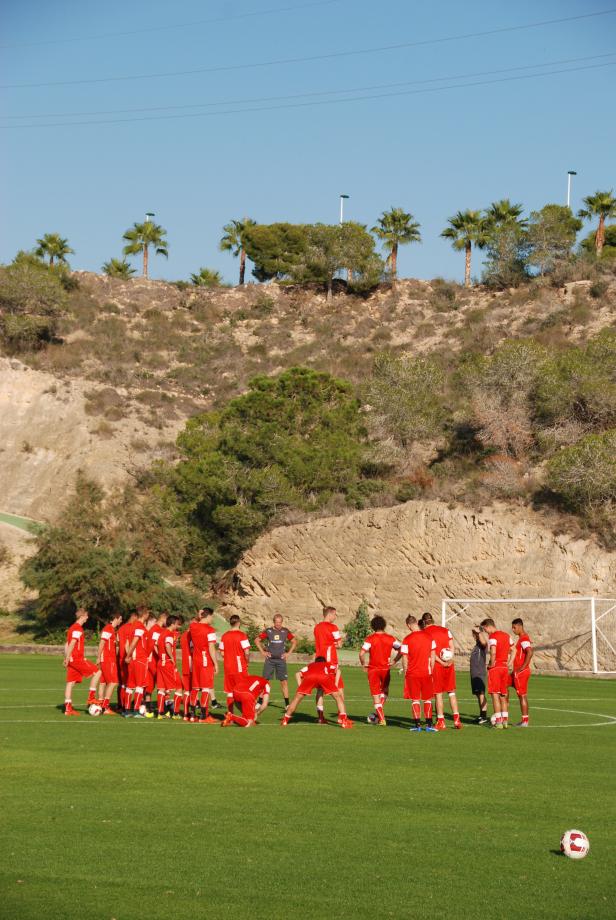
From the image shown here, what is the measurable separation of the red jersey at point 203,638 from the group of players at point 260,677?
0.06 ft

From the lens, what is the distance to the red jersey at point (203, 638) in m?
20.6

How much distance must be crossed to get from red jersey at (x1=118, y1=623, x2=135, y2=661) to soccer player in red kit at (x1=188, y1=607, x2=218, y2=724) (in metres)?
1.33

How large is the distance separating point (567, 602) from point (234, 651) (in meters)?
28.3

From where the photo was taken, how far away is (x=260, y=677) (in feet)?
68.7

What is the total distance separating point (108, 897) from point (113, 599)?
43.0 metres

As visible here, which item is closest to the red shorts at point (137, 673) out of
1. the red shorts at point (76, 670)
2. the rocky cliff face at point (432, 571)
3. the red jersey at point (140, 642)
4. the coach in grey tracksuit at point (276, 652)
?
the red jersey at point (140, 642)

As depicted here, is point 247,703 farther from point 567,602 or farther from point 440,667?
point 567,602

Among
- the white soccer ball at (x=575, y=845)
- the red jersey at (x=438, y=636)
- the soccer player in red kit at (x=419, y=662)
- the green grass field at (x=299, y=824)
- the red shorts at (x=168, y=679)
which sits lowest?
the green grass field at (x=299, y=824)

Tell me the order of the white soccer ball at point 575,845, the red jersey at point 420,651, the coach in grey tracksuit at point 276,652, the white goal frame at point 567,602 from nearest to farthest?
1. the white soccer ball at point 575,845
2. the red jersey at point 420,651
3. the coach in grey tracksuit at point 276,652
4. the white goal frame at point 567,602

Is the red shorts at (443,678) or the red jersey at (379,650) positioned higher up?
the red jersey at (379,650)

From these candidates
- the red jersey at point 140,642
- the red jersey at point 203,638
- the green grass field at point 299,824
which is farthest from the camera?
the red jersey at point 140,642

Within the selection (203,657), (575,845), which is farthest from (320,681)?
(575,845)

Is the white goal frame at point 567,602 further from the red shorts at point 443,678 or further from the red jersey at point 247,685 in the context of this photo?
the red jersey at point 247,685

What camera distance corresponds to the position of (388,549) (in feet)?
174
